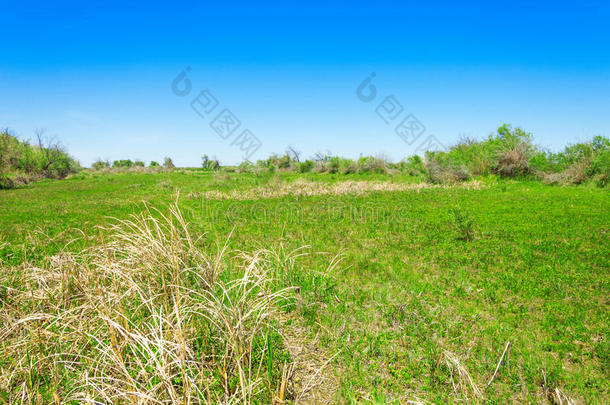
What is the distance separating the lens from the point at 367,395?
9.01ft

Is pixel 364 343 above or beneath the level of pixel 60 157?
beneath

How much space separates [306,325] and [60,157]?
5046 cm

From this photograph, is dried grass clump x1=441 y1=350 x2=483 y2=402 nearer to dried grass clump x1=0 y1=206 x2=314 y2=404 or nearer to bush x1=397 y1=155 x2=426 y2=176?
dried grass clump x1=0 y1=206 x2=314 y2=404

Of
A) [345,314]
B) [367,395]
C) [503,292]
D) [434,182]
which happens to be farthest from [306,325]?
[434,182]

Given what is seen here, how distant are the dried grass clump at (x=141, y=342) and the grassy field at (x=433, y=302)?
0.09 meters

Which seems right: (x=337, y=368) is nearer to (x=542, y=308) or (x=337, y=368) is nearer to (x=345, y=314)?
(x=345, y=314)

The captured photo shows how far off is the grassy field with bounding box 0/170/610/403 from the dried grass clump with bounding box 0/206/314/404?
0.28ft

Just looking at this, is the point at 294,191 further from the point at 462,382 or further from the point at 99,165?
the point at 99,165

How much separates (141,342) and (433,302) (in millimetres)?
3857

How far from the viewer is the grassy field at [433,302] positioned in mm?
2863

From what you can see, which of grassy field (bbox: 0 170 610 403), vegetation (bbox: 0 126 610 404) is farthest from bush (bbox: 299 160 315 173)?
vegetation (bbox: 0 126 610 404)

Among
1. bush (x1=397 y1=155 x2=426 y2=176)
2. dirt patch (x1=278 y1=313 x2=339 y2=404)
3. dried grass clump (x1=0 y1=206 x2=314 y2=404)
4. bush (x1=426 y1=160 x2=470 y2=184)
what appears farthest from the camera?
bush (x1=397 y1=155 x2=426 y2=176)

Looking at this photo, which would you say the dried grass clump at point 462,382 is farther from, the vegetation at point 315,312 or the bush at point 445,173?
the bush at point 445,173

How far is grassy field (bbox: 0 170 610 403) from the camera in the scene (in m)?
2.86
